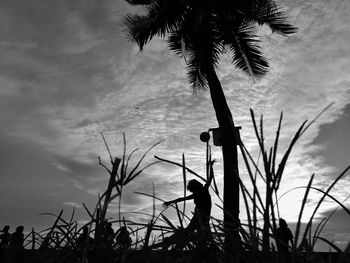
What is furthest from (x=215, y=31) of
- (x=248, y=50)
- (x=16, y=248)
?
(x=16, y=248)

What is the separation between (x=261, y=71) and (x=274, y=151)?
12719mm

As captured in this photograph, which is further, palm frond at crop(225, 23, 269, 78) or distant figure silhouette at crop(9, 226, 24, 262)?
palm frond at crop(225, 23, 269, 78)

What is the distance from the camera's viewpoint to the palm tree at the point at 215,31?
10.7m

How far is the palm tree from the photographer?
10.7 metres

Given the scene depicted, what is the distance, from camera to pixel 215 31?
1296cm

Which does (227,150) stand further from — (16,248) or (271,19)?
(16,248)

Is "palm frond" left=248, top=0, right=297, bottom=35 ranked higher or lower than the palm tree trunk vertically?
higher

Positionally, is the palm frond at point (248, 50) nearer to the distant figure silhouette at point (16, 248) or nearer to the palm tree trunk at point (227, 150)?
the palm tree trunk at point (227, 150)

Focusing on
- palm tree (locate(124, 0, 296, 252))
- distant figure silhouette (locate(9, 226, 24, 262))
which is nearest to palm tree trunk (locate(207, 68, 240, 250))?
palm tree (locate(124, 0, 296, 252))

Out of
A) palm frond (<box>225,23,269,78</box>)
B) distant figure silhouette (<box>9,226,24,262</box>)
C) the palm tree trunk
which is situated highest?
palm frond (<box>225,23,269,78</box>)

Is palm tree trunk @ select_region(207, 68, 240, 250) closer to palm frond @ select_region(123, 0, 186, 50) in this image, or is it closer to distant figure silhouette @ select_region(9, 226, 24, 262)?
palm frond @ select_region(123, 0, 186, 50)

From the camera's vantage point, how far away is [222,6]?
37.2ft

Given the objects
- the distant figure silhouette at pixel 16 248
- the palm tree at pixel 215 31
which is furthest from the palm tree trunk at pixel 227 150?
the distant figure silhouette at pixel 16 248

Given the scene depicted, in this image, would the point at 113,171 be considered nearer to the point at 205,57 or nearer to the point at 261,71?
the point at 205,57
